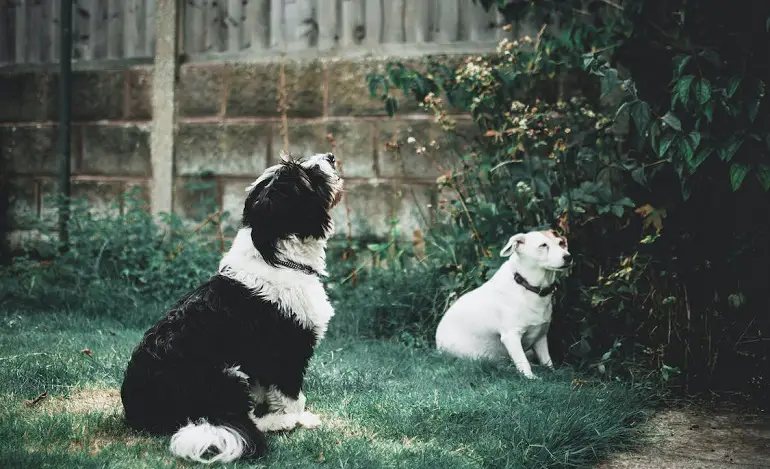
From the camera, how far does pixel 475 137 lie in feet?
17.9

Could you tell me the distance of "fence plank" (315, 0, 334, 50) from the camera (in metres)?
6.22

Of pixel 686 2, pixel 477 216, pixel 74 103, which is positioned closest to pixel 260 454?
pixel 477 216

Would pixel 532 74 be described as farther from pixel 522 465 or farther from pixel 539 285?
pixel 522 465

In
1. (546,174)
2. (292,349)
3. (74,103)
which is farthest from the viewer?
(74,103)

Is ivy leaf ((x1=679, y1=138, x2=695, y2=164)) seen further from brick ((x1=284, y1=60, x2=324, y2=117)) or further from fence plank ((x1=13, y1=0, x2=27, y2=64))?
fence plank ((x1=13, y1=0, x2=27, y2=64))

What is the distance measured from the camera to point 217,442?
9.06 ft

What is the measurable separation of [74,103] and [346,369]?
13.5 ft

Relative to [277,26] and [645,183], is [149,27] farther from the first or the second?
[645,183]

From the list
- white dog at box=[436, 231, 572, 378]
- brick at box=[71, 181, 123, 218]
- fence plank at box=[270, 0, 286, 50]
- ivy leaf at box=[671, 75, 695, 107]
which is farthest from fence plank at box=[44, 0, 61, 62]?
ivy leaf at box=[671, 75, 695, 107]

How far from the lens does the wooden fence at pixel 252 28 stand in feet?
19.5

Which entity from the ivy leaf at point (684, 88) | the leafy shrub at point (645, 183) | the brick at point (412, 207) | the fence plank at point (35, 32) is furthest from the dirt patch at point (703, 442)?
the fence plank at point (35, 32)

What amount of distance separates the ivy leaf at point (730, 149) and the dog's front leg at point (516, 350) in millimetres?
1434

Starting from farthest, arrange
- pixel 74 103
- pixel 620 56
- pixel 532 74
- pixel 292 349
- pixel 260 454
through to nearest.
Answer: pixel 74 103, pixel 532 74, pixel 620 56, pixel 292 349, pixel 260 454

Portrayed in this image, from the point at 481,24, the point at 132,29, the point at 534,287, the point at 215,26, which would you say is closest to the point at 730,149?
the point at 534,287
